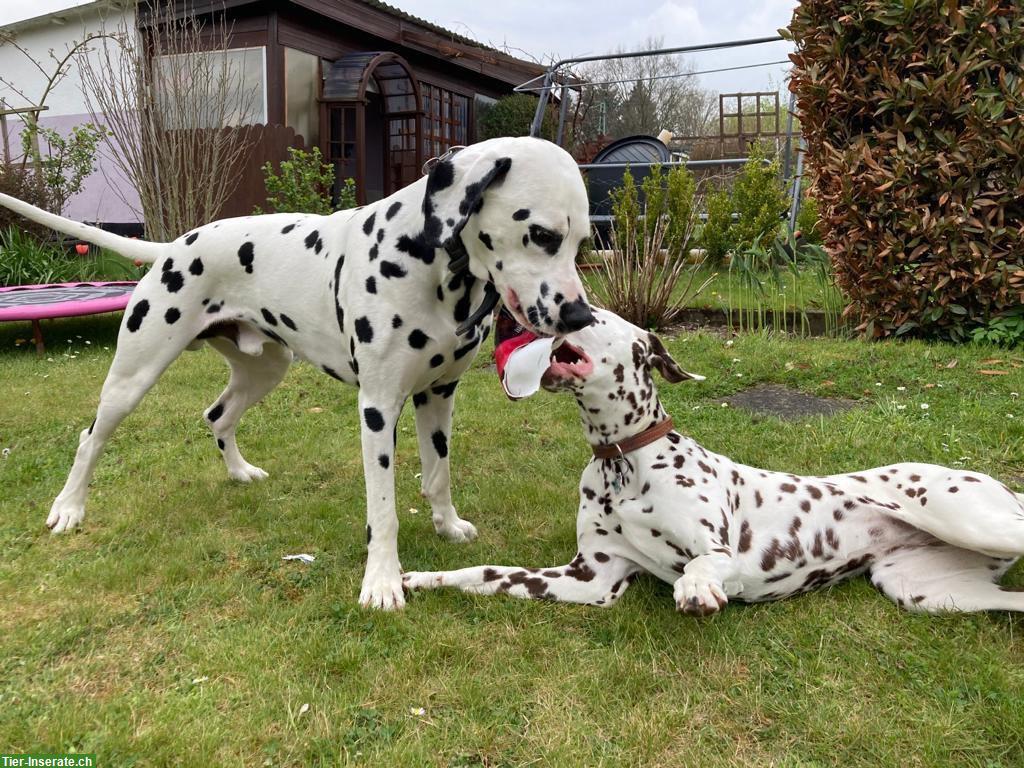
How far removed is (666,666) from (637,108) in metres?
20.3

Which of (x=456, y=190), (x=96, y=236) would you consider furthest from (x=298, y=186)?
(x=456, y=190)

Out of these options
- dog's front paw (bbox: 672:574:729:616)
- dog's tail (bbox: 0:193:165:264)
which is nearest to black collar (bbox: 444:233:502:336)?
dog's front paw (bbox: 672:574:729:616)

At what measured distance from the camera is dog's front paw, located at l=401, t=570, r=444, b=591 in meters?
3.21

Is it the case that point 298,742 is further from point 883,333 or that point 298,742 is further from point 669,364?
point 883,333

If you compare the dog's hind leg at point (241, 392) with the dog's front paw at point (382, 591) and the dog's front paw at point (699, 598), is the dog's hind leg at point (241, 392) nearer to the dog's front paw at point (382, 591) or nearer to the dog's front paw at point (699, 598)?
the dog's front paw at point (382, 591)

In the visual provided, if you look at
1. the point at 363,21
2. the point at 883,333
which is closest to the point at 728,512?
the point at 883,333

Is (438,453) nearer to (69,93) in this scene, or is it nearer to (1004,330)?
(1004,330)

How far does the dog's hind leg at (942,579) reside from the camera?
113 inches

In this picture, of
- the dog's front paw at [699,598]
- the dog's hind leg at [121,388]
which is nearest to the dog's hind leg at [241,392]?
the dog's hind leg at [121,388]

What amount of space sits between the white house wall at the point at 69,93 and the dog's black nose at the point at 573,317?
13.6m

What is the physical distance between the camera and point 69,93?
15445mm

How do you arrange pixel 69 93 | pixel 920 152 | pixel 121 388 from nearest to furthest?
pixel 121 388 → pixel 920 152 → pixel 69 93

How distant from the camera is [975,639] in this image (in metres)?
2.71

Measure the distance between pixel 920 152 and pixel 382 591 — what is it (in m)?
5.72
